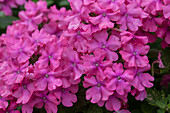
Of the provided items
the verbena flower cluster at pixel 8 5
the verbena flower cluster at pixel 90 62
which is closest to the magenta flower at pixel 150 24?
the verbena flower cluster at pixel 90 62

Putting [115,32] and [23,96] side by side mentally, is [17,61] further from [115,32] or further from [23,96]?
[115,32]

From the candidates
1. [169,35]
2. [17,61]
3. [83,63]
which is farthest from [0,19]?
[169,35]

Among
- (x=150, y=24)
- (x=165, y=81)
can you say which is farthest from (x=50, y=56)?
(x=165, y=81)

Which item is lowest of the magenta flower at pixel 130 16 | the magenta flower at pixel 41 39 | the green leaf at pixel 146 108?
the green leaf at pixel 146 108

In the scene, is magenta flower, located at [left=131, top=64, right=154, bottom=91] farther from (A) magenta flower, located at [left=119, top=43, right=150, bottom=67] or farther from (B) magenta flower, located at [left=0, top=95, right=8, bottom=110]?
(B) magenta flower, located at [left=0, top=95, right=8, bottom=110]

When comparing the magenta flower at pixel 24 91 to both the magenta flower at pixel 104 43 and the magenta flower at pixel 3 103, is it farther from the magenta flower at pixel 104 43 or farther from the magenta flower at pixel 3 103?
the magenta flower at pixel 104 43

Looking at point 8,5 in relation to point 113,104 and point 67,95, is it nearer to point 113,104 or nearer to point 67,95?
point 67,95

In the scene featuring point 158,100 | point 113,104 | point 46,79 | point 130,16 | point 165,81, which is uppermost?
point 130,16
